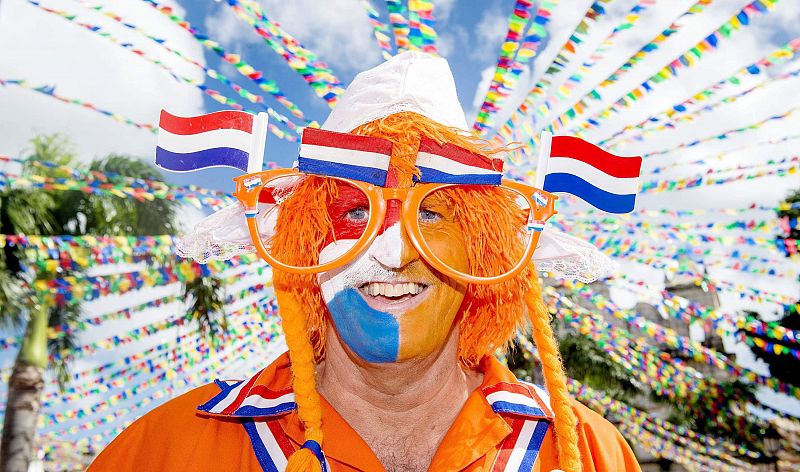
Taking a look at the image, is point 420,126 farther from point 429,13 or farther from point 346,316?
point 429,13

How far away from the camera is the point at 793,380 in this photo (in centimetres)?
1409

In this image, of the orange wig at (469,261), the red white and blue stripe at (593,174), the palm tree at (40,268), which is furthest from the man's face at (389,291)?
the palm tree at (40,268)

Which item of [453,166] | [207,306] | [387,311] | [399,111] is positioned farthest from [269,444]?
[207,306]

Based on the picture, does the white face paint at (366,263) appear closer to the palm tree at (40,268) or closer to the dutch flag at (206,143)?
the dutch flag at (206,143)

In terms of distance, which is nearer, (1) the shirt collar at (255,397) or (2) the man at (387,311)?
(2) the man at (387,311)

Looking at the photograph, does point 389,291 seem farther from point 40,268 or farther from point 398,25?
point 40,268

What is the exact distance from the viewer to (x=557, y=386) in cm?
183

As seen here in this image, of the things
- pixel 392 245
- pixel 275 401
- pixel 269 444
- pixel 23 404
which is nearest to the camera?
pixel 392 245

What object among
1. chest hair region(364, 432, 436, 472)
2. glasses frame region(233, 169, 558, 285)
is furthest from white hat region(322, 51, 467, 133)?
chest hair region(364, 432, 436, 472)

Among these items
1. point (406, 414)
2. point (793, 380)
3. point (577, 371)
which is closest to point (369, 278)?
point (406, 414)

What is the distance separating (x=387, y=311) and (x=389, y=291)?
7 centimetres

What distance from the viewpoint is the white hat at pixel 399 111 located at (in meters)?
1.89

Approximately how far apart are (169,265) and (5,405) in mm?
3236

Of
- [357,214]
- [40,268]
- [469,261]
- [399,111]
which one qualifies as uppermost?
[399,111]
